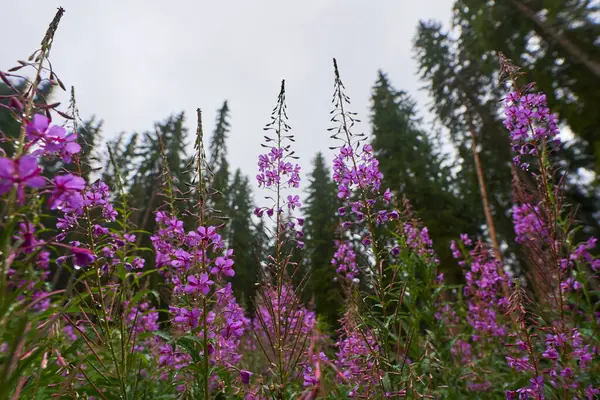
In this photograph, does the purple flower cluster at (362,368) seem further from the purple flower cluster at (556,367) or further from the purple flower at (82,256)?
the purple flower at (82,256)

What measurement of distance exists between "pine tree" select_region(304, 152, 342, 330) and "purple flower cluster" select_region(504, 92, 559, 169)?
45.2 ft

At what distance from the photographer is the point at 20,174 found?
1.00 meters

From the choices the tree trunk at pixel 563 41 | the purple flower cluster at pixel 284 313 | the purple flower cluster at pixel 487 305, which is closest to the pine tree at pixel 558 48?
the tree trunk at pixel 563 41

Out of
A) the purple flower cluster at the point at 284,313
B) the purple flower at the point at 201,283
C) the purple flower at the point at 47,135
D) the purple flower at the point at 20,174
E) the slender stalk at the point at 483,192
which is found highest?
the slender stalk at the point at 483,192

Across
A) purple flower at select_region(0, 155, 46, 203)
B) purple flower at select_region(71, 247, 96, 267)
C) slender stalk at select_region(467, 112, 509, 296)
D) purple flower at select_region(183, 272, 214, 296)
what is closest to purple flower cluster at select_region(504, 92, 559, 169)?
purple flower at select_region(183, 272, 214, 296)

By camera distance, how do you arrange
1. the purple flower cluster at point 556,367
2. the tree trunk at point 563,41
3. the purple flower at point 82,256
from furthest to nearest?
1. the tree trunk at point 563,41
2. the purple flower cluster at point 556,367
3. the purple flower at point 82,256

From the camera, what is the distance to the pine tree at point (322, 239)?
59.2ft

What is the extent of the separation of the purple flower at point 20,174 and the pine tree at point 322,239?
1618 centimetres

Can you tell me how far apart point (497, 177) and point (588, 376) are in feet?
40.0

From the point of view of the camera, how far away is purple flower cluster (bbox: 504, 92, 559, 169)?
321 centimetres

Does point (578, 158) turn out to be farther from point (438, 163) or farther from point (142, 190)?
point (142, 190)

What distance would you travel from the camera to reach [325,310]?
1806 centimetres

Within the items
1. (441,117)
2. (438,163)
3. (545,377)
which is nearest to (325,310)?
(438,163)

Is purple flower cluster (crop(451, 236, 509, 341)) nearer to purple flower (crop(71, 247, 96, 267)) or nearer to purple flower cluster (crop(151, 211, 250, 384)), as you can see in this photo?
purple flower cluster (crop(151, 211, 250, 384))
